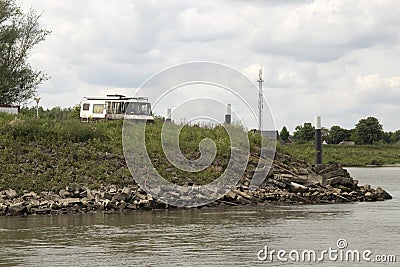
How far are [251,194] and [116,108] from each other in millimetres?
14269

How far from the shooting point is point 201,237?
2472 centimetres

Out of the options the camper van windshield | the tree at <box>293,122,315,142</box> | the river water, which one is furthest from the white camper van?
the tree at <box>293,122,315,142</box>

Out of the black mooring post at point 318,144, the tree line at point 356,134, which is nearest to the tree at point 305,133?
the tree line at point 356,134

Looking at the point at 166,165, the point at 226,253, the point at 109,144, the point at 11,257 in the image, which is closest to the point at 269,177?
the point at 166,165

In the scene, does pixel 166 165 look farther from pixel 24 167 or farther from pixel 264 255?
pixel 264 255

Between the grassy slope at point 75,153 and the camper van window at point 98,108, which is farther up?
the camper van window at point 98,108

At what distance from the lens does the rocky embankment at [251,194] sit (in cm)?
3088

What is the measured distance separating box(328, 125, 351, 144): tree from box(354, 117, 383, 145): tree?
179 inches

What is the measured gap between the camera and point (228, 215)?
30.8 m

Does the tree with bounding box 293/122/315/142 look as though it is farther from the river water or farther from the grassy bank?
the river water

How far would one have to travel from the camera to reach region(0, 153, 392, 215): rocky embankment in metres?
30.9

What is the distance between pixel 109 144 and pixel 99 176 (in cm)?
402

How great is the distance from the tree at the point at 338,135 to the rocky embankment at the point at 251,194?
274ft

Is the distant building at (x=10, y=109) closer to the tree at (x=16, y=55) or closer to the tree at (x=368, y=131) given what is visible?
the tree at (x=16, y=55)
